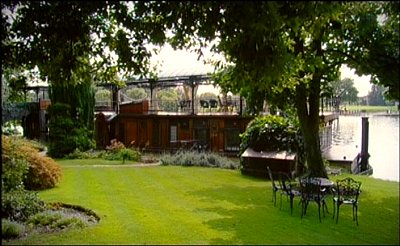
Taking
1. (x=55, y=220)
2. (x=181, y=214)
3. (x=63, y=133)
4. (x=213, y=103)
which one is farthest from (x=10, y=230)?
(x=213, y=103)

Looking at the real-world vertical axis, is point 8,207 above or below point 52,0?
below

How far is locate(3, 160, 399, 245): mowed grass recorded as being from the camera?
5.32 metres

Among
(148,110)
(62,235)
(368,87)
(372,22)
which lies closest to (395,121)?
(368,87)

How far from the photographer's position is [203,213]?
757 centimetres

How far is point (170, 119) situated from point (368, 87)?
632 inches

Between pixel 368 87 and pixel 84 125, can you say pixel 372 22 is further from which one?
pixel 84 125

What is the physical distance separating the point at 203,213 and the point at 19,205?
10.6 ft

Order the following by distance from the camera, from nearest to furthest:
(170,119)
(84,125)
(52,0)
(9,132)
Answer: (52,0) < (9,132) < (84,125) < (170,119)

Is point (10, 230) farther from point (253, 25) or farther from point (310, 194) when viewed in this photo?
point (310, 194)

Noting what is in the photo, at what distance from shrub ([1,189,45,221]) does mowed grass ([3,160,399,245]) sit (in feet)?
3.28

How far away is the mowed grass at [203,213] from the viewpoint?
209 inches

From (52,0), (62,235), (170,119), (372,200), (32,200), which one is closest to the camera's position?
(52,0)

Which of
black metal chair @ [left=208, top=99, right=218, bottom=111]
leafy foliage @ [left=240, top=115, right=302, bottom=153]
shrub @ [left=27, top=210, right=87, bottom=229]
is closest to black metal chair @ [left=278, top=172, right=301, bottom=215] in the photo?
leafy foliage @ [left=240, top=115, right=302, bottom=153]

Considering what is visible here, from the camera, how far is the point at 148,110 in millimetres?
23859
